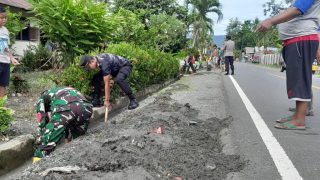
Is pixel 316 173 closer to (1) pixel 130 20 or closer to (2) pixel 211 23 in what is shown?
(1) pixel 130 20

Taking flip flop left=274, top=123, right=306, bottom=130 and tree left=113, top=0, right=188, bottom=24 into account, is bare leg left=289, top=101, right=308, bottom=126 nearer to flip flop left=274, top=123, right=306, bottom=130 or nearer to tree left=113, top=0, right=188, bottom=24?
flip flop left=274, top=123, right=306, bottom=130

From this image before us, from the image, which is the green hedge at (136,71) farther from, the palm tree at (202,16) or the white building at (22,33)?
the palm tree at (202,16)

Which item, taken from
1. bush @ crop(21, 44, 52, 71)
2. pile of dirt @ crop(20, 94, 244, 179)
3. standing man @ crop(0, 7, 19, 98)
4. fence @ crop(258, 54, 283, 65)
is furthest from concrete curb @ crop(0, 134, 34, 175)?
fence @ crop(258, 54, 283, 65)

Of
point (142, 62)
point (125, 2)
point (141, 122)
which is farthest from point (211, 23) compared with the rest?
point (141, 122)

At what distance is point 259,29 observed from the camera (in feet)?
16.7

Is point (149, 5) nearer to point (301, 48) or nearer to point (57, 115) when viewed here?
point (301, 48)

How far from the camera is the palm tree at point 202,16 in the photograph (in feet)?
122

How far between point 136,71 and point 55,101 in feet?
14.4

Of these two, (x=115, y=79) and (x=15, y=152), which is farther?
(x=115, y=79)

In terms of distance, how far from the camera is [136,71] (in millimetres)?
9031

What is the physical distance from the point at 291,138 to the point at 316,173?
1251mm

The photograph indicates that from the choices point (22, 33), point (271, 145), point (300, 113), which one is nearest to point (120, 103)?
point (300, 113)

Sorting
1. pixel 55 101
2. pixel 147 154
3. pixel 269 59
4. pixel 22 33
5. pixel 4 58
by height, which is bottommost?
pixel 147 154

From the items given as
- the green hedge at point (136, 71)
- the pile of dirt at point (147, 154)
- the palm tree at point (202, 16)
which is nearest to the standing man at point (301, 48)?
the pile of dirt at point (147, 154)
